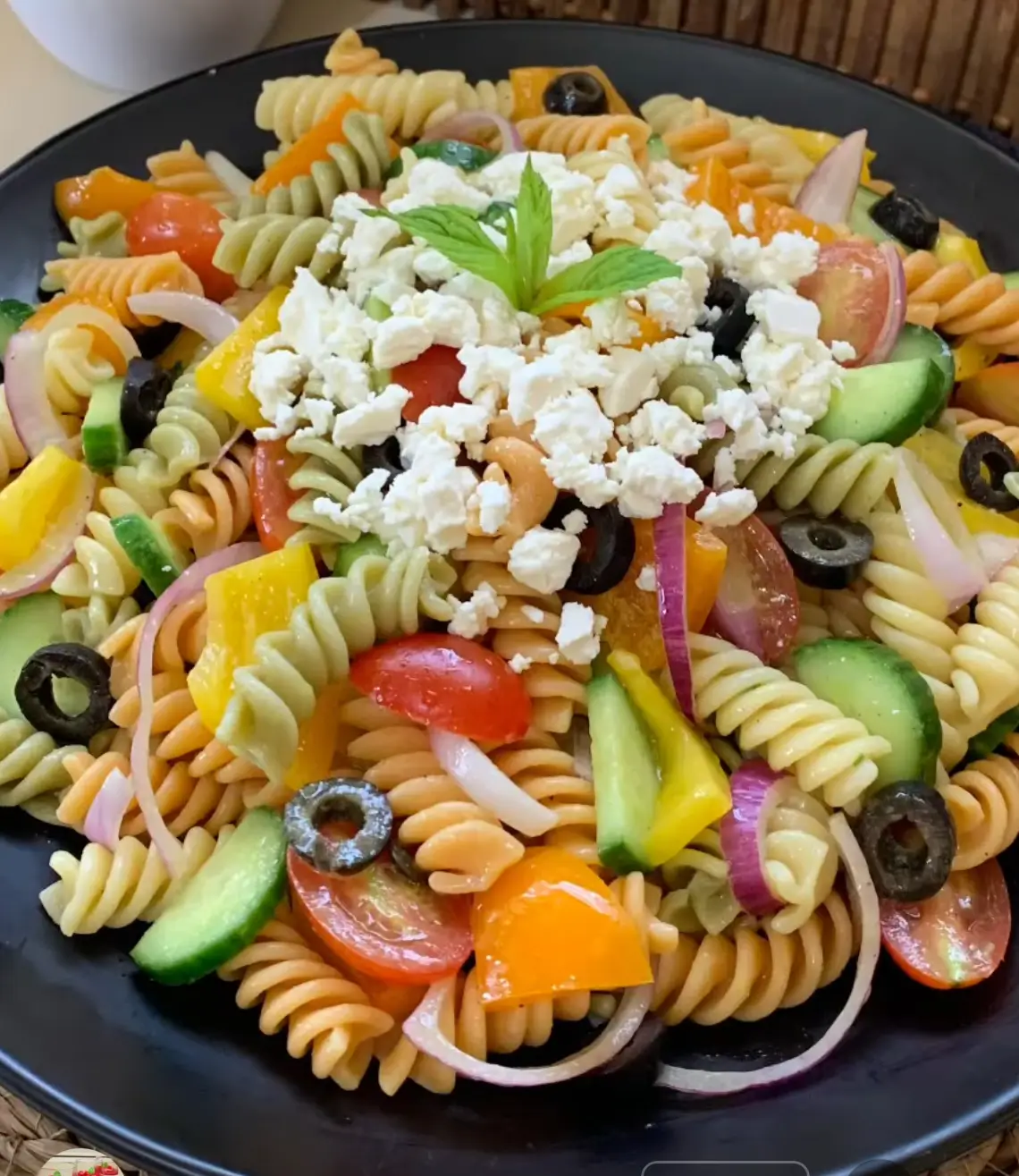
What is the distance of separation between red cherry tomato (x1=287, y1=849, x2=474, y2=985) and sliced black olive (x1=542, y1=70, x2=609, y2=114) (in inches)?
82.3

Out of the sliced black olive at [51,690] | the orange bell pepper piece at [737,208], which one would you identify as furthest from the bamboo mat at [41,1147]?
the orange bell pepper piece at [737,208]

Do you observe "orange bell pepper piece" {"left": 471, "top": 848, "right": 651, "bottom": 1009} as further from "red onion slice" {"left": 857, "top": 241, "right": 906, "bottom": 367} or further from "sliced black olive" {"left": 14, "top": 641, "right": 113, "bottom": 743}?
"red onion slice" {"left": 857, "top": 241, "right": 906, "bottom": 367}

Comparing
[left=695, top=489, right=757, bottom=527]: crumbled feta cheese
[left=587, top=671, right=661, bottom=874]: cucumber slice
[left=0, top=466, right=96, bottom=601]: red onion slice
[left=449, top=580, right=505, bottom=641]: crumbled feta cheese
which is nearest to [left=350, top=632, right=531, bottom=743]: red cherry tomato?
[left=449, top=580, right=505, bottom=641]: crumbled feta cheese

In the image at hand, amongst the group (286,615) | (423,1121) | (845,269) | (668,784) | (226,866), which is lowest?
(423,1121)

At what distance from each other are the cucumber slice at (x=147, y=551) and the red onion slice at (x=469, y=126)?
4.45 feet

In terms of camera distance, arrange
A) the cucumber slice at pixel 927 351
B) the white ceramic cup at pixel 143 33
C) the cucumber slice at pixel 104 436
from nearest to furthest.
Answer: the cucumber slice at pixel 104 436, the cucumber slice at pixel 927 351, the white ceramic cup at pixel 143 33

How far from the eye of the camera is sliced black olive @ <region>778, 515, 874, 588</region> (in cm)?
235

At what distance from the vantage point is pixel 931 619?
233cm

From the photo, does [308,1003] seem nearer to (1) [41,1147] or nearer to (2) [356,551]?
(1) [41,1147]

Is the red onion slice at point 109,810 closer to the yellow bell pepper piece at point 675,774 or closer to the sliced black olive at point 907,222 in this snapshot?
the yellow bell pepper piece at point 675,774

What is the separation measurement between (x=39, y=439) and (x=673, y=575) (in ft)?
4.61

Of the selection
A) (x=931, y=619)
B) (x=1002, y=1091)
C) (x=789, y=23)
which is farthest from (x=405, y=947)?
(x=789, y=23)

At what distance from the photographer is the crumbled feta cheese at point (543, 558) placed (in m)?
2.20

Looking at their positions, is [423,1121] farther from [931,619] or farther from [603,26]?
[603,26]
